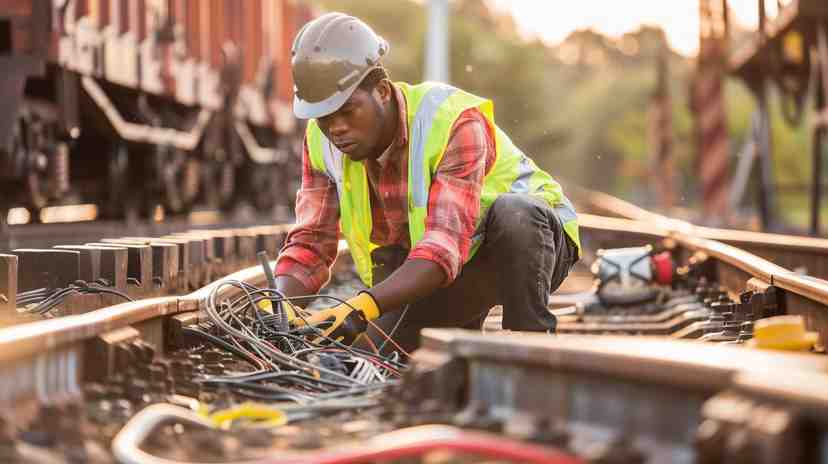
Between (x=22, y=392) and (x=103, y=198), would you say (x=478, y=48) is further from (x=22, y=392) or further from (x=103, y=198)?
(x=22, y=392)

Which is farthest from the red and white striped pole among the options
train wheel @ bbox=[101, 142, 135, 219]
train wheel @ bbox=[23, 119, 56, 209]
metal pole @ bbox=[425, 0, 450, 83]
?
train wheel @ bbox=[23, 119, 56, 209]

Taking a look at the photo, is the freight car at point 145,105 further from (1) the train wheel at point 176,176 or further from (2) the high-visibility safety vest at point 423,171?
(2) the high-visibility safety vest at point 423,171

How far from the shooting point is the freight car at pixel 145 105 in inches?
380

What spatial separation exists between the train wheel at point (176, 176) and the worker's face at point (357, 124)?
30.4 feet

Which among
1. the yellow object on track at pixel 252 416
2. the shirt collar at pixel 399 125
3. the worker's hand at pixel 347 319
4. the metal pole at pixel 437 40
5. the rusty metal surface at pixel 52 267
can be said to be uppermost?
the metal pole at pixel 437 40

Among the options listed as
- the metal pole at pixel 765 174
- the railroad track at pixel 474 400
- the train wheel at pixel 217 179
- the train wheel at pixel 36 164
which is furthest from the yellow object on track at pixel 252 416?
the metal pole at pixel 765 174

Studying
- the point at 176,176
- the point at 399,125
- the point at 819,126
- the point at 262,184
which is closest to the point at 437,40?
the point at 262,184

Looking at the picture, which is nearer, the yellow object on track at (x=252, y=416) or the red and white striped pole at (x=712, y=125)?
the yellow object on track at (x=252, y=416)

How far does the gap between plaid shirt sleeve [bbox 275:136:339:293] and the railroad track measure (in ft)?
2.32

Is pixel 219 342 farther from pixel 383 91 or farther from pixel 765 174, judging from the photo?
pixel 765 174

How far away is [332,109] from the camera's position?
420 cm

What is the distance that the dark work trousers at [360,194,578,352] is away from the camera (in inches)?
183

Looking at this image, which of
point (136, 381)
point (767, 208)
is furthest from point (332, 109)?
point (767, 208)

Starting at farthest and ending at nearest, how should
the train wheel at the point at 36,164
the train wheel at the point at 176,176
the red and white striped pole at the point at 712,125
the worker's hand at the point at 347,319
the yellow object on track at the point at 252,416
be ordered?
the red and white striped pole at the point at 712,125
the train wheel at the point at 176,176
the train wheel at the point at 36,164
the worker's hand at the point at 347,319
the yellow object on track at the point at 252,416
